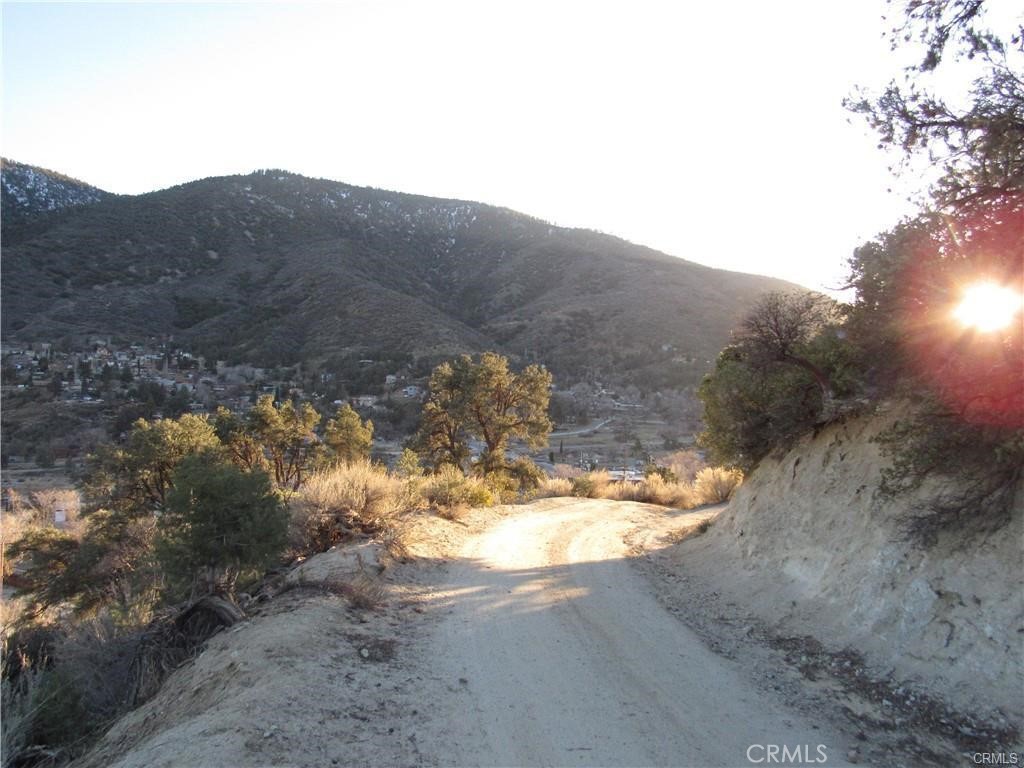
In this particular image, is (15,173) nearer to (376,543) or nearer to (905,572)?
(376,543)

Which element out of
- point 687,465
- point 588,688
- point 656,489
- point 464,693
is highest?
point 588,688

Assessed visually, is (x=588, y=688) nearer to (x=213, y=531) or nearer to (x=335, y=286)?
(x=213, y=531)

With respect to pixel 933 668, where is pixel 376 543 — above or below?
below

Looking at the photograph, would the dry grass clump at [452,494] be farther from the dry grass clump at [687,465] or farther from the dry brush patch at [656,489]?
the dry grass clump at [687,465]

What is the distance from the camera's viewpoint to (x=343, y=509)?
10.3m

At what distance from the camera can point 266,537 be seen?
7.33m

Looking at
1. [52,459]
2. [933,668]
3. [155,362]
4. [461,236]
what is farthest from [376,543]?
[461,236]

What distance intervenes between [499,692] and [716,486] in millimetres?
16250

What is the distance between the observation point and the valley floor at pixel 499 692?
407 centimetres

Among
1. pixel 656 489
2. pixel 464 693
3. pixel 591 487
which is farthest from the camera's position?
pixel 591 487

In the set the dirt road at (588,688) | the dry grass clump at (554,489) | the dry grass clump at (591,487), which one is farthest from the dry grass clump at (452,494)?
the dry grass clump at (591,487)

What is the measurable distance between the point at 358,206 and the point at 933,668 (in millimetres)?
115061

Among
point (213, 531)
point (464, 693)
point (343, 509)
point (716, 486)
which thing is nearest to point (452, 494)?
point (343, 509)

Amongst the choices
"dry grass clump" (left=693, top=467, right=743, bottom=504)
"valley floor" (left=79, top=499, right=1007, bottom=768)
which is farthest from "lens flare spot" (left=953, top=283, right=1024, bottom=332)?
"dry grass clump" (left=693, top=467, right=743, bottom=504)
